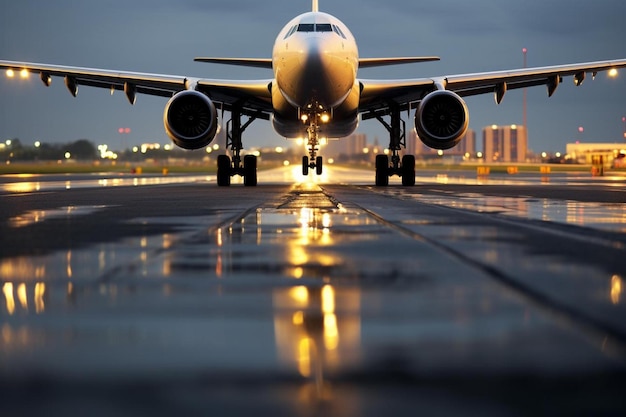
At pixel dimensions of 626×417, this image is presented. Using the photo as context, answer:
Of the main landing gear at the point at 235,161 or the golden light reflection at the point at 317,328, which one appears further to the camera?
the main landing gear at the point at 235,161

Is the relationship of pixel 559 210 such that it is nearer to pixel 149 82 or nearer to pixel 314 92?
pixel 314 92

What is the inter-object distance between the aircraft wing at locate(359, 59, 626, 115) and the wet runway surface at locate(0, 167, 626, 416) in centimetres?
1780

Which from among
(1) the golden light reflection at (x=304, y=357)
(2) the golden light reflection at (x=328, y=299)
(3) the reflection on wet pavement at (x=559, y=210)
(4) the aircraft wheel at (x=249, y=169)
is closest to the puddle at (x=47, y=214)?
(3) the reflection on wet pavement at (x=559, y=210)

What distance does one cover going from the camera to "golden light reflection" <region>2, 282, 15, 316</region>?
227 inches

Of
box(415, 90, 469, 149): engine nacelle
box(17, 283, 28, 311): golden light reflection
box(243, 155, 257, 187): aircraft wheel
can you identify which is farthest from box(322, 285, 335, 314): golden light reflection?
box(243, 155, 257, 187): aircraft wheel

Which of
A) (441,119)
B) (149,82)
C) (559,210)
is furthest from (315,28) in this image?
(559,210)

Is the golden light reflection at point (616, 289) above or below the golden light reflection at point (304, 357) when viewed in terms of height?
below

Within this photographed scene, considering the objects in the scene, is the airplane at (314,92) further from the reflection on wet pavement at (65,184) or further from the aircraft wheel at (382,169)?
the reflection on wet pavement at (65,184)

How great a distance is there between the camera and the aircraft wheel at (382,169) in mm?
31547

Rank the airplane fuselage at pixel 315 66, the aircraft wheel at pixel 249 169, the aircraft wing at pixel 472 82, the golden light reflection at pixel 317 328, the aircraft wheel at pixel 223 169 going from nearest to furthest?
1. the golden light reflection at pixel 317 328
2. the airplane fuselage at pixel 315 66
3. the aircraft wing at pixel 472 82
4. the aircraft wheel at pixel 223 169
5. the aircraft wheel at pixel 249 169

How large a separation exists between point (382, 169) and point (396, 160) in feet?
4.09

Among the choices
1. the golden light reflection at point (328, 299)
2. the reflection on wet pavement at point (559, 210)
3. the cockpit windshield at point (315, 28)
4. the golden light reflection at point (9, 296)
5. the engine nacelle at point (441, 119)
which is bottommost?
the reflection on wet pavement at point (559, 210)

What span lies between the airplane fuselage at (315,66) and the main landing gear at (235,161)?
2491mm

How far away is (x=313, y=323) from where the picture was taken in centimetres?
523
